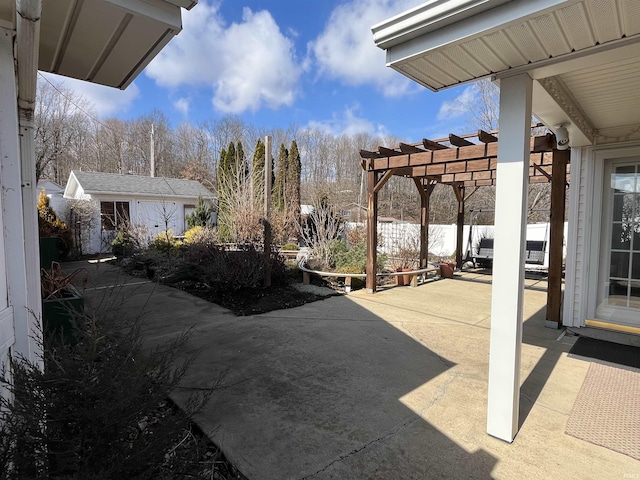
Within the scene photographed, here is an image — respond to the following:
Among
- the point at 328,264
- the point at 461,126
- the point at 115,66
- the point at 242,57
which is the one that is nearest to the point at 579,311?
the point at 328,264

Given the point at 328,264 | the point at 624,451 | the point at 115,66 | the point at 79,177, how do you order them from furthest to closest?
the point at 79,177
the point at 328,264
the point at 115,66
the point at 624,451

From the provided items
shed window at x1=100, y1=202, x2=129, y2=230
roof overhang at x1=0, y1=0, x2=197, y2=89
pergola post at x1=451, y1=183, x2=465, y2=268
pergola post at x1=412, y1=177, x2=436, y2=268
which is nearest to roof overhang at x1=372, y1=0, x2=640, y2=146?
roof overhang at x1=0, y1=0, x2=197, y2=89

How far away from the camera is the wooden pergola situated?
4.81m

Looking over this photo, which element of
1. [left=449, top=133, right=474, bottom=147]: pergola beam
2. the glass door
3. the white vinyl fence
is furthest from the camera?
the white vinyl fence

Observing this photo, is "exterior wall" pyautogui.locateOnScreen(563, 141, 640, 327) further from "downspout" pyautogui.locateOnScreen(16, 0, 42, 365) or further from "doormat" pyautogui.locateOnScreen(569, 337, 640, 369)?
"downspout" pyautogui.locateOnScreen(16, 0, 42, 365)

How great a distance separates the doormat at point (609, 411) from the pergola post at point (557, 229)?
1.48 metres

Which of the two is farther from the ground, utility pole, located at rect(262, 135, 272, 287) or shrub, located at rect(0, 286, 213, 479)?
utility pole, located at rect(262, 135, 272, 287)

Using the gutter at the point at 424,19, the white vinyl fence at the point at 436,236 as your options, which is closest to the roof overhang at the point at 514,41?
the gutter at the point at 424,19

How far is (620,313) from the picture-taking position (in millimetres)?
4531

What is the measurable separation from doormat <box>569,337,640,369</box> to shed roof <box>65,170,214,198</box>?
50.5 feet

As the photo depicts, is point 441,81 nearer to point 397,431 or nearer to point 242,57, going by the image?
point 397,431

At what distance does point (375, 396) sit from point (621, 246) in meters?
4.16

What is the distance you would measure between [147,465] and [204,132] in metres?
30.3

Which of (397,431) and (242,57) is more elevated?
(242,57)
